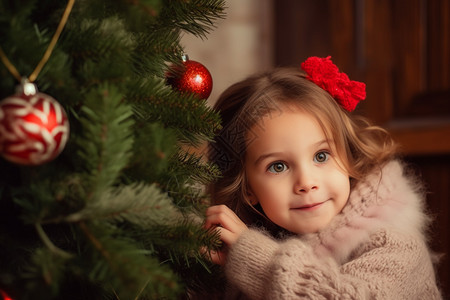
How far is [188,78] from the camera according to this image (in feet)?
2.42

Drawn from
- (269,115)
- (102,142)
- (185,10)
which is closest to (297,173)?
(269,115)

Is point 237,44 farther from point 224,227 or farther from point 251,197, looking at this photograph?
point 224,227

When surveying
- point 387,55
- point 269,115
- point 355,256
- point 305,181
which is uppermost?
point 387,55

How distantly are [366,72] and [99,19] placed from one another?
4.54 ft

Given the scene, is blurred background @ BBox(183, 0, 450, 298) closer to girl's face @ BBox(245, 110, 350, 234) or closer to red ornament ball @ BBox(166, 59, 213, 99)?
girl's face @ BBox(245, 110, 350, 234)

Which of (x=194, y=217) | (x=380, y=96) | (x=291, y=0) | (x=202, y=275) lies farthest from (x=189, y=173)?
(x=291, y=0)

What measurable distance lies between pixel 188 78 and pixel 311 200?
1.16 feet

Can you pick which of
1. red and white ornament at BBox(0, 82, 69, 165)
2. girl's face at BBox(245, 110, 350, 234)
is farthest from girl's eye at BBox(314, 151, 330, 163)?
red and white ornament at BBox(0, 82, 69, 165)

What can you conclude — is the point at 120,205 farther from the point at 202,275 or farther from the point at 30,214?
the point at 202,275

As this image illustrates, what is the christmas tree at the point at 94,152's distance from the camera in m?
0.45

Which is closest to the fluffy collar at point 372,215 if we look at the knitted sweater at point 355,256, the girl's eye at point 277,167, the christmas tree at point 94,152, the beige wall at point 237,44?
the knitted sweater at point 355,256

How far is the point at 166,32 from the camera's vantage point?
2.09 ft

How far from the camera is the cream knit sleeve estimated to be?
74 cm

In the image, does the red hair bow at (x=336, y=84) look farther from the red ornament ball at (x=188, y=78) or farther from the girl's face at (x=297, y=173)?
the red ornament ball at (x=188, y=78)
